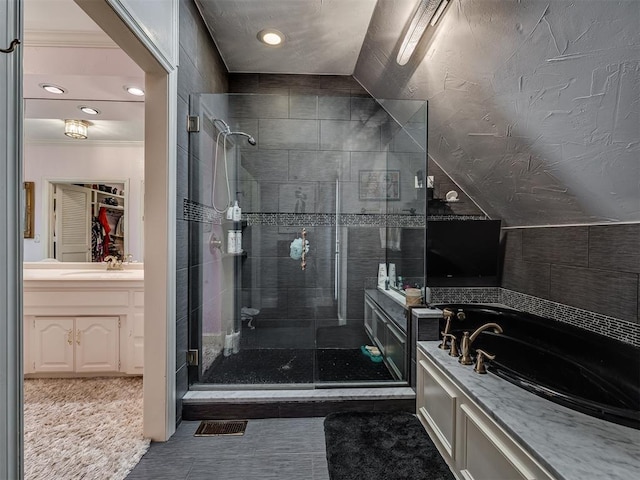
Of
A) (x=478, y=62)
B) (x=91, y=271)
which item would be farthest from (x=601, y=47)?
(x=91, y=271)

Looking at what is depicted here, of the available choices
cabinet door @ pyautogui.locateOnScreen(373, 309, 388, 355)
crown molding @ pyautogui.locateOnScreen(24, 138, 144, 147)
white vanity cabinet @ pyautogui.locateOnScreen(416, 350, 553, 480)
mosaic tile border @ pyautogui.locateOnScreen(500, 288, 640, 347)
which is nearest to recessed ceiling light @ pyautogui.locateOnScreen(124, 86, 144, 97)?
crown molding @ pyautogui.locateOnScreen(24, 138, 144, 147)

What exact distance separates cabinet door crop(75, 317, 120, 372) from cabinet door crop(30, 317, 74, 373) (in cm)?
6

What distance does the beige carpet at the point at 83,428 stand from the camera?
58.7 inches

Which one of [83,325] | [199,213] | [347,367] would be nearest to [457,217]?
[347,367]

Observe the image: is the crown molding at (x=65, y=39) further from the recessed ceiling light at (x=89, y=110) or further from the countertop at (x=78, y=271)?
the countertop at (x=78, y=271)

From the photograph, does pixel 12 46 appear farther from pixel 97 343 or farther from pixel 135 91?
pixel 97 343

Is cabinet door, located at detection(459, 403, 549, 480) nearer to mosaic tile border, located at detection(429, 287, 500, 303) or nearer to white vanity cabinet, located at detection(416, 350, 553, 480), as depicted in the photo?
white vanity cabinet, located at detection(416, 350, 553, 480)

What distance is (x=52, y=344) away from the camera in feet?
7.63

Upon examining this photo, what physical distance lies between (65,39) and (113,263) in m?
1.69

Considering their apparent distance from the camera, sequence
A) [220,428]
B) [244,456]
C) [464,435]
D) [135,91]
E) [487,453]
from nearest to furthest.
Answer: [487,453]
[464,435]
[244,456]
[220,428]
[135,91]

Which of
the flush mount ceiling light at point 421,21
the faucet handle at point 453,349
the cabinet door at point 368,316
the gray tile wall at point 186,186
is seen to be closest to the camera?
the flush mount ceiling light at point 421,21

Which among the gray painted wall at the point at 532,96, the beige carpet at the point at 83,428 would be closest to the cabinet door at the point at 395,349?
the gray painted wall at the point at 532,96

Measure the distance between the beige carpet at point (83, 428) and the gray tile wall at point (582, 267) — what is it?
2747mm

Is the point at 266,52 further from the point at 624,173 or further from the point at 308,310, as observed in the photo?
the point at 624,173
